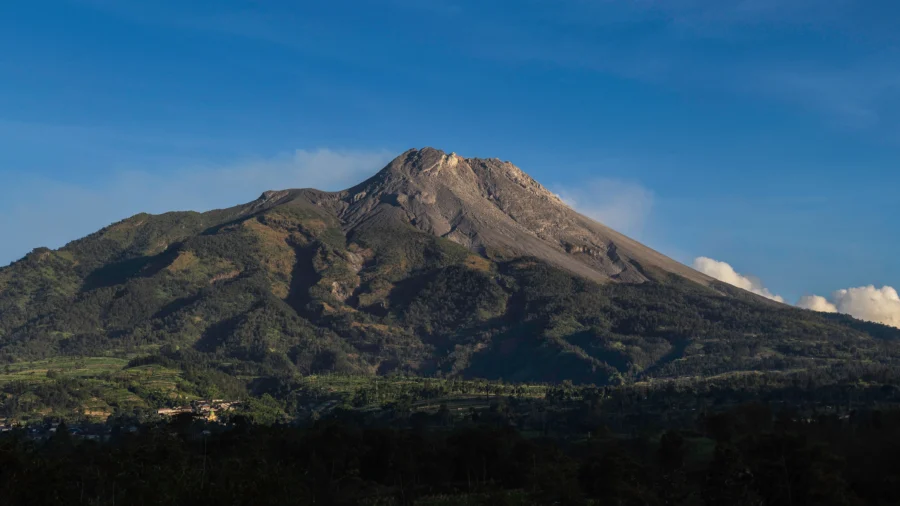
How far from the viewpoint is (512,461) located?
11950 centimetres

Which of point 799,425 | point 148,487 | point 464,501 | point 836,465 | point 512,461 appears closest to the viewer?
point 148,487

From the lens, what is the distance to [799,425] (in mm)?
130000

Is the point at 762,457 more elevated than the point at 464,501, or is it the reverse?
the point at 762,457

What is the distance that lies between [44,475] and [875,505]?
76.1m

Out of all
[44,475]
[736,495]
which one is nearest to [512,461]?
[736,495]

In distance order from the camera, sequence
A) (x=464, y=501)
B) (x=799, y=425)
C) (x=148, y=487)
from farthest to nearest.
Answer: (x=799, y=425) < (x=464, y=501) < (x=148, y=487)

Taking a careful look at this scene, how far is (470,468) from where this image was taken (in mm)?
123625

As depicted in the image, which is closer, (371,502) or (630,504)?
(630,504)

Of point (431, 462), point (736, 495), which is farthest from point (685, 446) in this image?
point (736, 495)

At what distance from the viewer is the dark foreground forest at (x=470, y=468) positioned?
254ft

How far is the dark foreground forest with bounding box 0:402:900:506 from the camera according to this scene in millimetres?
77562

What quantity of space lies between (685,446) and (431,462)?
132 ft

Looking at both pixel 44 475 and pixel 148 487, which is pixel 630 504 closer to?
pixel 148 487

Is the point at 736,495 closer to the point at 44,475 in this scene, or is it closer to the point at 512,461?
the point at 512,461
